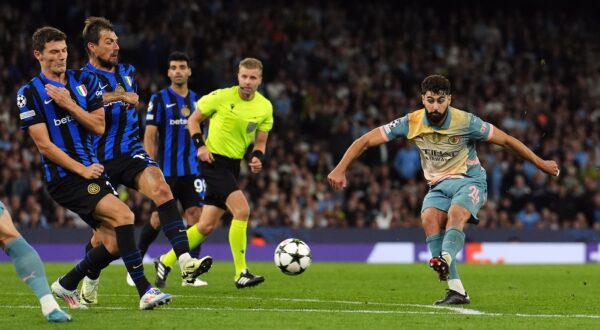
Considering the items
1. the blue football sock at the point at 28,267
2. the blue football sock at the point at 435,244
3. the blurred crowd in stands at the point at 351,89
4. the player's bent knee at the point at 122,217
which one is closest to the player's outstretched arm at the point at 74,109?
the player's bent knee at the point at 122,217

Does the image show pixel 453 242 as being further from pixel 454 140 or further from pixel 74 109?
pixel 74 109

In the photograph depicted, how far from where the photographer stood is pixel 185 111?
1259 cm

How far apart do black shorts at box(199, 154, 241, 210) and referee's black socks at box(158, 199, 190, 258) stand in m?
1.36

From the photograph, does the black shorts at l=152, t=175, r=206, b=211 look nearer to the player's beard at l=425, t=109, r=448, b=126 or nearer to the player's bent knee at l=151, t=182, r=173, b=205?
the player's bent knee at l=151, t=182, r=173, b=205

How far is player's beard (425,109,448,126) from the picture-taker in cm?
986

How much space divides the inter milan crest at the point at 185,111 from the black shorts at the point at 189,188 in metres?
0.68

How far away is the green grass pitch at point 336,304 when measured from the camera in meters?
7.95

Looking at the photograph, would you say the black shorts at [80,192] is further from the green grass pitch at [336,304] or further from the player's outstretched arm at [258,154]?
the player's outstretched arm at [258,154]

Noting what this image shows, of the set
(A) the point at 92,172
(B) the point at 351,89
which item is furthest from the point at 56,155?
(B) the point at 351,89

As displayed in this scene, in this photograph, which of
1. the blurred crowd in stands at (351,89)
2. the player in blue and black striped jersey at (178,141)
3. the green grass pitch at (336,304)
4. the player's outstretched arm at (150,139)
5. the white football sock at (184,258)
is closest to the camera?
the green grass pitch at (336,304)

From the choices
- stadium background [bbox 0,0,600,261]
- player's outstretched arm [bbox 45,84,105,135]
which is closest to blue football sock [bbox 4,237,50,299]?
player's outstretched arm [bbox 45,84,105,135]

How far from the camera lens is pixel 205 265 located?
10.0 meters

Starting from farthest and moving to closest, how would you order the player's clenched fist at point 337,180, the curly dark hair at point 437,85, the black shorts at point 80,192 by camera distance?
the curly dark hair at point 437,85 → the player's clenched fist at point 337,180 → the black shorts at point 80,192

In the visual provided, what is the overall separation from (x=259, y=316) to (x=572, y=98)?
63.4 ft
